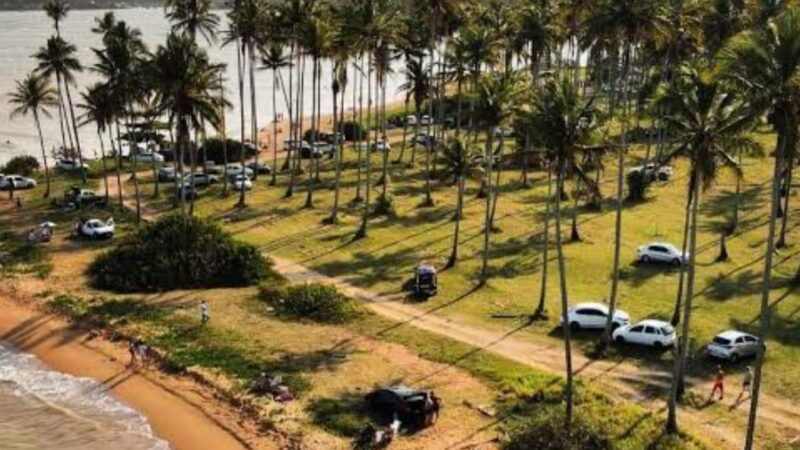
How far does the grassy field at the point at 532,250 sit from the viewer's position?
1996 inches

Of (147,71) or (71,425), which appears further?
(147,71)

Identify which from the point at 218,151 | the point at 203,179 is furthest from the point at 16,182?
the point at 218,151

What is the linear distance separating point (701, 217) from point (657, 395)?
37.7 metres

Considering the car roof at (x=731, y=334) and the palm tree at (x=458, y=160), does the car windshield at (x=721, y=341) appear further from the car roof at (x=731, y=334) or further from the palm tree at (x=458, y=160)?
the palm tree at (x=458, y=160)

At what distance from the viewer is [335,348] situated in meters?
44.7

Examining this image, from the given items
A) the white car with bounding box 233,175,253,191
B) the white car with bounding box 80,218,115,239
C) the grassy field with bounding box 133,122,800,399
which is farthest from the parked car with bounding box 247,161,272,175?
the white car with bounding box 80,218,115,239

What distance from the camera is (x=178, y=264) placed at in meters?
56.1

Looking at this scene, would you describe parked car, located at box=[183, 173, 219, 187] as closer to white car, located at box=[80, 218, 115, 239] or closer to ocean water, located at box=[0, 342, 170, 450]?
white car, located at box=[80, 218, 115, 239]

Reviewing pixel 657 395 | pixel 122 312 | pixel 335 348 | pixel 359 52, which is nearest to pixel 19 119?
pixel 359 52

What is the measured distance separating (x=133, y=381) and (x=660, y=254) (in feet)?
117

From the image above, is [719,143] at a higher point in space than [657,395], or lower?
higher

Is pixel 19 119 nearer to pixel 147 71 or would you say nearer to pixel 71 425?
pixel 147 71

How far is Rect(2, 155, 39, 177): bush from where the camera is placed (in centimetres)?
9606

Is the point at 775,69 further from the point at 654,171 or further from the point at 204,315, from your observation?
the point at 654,171
